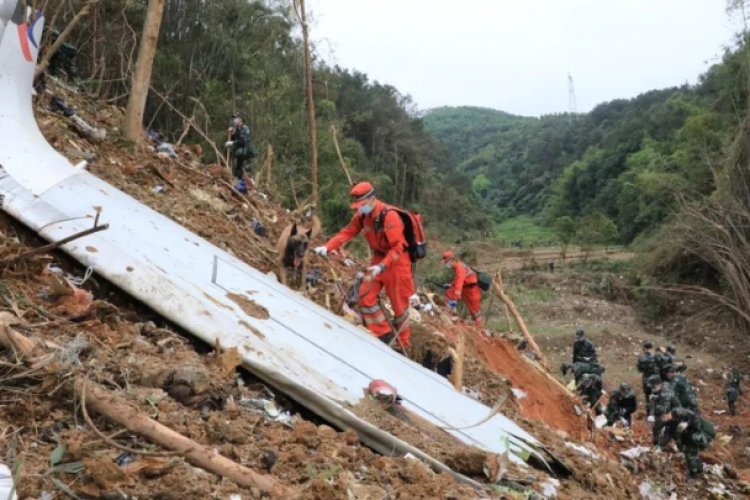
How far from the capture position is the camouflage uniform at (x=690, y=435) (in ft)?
23.6

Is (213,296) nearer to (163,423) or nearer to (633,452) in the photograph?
(163,423)

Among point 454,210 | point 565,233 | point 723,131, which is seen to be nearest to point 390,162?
point 454,210

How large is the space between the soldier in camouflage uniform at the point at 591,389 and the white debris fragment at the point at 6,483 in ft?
25.4

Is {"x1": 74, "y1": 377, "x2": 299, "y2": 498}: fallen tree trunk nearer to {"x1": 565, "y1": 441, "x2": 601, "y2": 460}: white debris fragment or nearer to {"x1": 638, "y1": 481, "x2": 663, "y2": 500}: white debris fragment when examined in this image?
{"x1": 565, "y1": 441, "x2": 601, "y2": 460}: white debris fragment

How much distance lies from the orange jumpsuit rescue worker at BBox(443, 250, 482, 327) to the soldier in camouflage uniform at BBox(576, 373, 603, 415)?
5.51 ft

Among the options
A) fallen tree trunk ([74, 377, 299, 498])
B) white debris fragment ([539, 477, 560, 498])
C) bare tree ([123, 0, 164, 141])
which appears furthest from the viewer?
bare tree ([123, 0, 164, 141])

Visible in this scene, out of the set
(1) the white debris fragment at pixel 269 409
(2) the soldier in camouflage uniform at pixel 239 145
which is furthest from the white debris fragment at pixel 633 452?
(2) the soldier in camouflage uniform at pixel 239 145

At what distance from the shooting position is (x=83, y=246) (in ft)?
11.8

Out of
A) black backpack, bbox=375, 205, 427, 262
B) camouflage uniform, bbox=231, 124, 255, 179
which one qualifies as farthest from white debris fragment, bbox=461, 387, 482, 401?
camouflage uniform, bbox=231, 124, 255, 179

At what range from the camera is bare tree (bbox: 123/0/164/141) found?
7055mm

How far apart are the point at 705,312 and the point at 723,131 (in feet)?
39.6

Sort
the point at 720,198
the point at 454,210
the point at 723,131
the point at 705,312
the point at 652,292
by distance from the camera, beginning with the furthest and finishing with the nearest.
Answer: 1. the point at 454,210
2. the point at 723,131
3. the point at 652,292
4. the point at 705,312
5. the point at 720,198

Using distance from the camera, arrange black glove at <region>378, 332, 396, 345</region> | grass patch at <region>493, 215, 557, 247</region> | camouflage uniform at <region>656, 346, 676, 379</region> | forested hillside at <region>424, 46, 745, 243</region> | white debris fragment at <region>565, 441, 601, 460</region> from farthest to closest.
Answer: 1. grass patch at <region>493, 215, 557, 247</region>
2. forested hillside at <region>424, 46, 745, 243</region>
3. camouflage uniform at <region>656, 346, 676, 379</region>
4. black glove at <region>378, 332, 396, 345</region>
5. white debris fragment at <region>565, 441, 601, 460</region>

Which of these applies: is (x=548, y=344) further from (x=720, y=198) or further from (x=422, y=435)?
(x=422, y=435)
